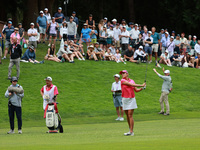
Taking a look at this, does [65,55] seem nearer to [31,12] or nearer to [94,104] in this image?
[94,104]

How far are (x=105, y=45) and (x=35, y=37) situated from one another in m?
5.37

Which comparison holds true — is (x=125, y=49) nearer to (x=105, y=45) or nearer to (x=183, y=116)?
(x=105, y=45)

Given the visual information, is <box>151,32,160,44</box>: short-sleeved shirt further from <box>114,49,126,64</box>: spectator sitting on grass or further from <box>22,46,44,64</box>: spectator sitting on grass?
<box>22,46,44,64</box>: spectator sitting on grass

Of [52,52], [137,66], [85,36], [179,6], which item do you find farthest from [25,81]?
[179,6]

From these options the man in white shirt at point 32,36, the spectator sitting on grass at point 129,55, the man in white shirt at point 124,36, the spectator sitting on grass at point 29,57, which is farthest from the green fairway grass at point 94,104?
the man in white shirt at point 124,36

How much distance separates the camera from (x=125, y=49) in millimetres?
36531

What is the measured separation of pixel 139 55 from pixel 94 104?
10.3m

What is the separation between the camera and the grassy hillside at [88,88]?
2567 centimetres

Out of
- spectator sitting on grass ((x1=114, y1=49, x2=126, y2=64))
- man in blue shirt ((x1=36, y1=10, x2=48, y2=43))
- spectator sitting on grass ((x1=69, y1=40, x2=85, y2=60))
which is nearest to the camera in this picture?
spectator sitting on grass ((x1=69, y1=40, x2=85, y2=60))

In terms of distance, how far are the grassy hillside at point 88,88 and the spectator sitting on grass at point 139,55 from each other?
1.79 feet

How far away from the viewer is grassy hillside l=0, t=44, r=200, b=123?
25.7 m

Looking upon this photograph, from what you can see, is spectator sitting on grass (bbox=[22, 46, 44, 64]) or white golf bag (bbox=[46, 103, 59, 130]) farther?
spectator sitting on grass (bbox=[22, 46, 44, 64])

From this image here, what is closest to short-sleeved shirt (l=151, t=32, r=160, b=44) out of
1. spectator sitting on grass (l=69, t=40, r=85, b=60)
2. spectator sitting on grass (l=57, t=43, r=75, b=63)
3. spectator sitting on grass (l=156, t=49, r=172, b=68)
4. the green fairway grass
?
spectator sitting on grass (l=156, t=49, r=172, b=68)

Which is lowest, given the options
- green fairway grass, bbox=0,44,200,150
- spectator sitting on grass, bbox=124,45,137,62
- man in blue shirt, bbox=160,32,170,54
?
green fairway grass, bbox=0,44,200,150
